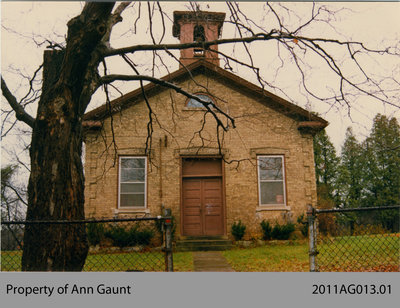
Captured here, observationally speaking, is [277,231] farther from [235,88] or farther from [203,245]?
[235,88]

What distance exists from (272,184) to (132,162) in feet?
16.7

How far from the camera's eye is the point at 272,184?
39.5 ft

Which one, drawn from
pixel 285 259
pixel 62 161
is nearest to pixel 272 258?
pixel 285 259

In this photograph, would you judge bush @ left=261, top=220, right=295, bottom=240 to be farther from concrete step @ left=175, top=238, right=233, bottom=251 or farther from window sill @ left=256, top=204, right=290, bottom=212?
concrete step @ left=175, top=238, right=233, bottom=251

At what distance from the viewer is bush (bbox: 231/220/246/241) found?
1138cm

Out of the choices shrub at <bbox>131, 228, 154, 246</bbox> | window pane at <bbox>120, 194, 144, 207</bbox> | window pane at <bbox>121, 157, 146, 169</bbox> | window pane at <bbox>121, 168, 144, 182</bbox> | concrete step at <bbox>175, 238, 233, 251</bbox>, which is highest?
window pane at <bbox>121, 157, 146, 169</bbox>

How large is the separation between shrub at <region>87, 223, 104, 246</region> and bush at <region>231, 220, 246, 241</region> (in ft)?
14.5

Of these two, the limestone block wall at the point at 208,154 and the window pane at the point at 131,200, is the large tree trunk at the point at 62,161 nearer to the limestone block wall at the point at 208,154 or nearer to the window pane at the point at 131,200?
the limestone block wall at the point at 208,154

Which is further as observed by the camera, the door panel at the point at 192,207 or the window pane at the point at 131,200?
the door panel at the point at 192,207

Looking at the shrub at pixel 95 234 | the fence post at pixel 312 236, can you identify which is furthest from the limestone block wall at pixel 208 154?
the fence post at pixel 312 236

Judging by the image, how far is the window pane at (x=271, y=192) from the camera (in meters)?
12.0

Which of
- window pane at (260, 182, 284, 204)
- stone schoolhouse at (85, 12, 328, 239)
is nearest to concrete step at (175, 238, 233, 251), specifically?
stone schoolhouse at (85, 12, 328, 239)

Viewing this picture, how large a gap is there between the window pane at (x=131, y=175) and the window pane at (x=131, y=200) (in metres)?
0.56

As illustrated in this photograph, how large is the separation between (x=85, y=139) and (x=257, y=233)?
22.6 feet
